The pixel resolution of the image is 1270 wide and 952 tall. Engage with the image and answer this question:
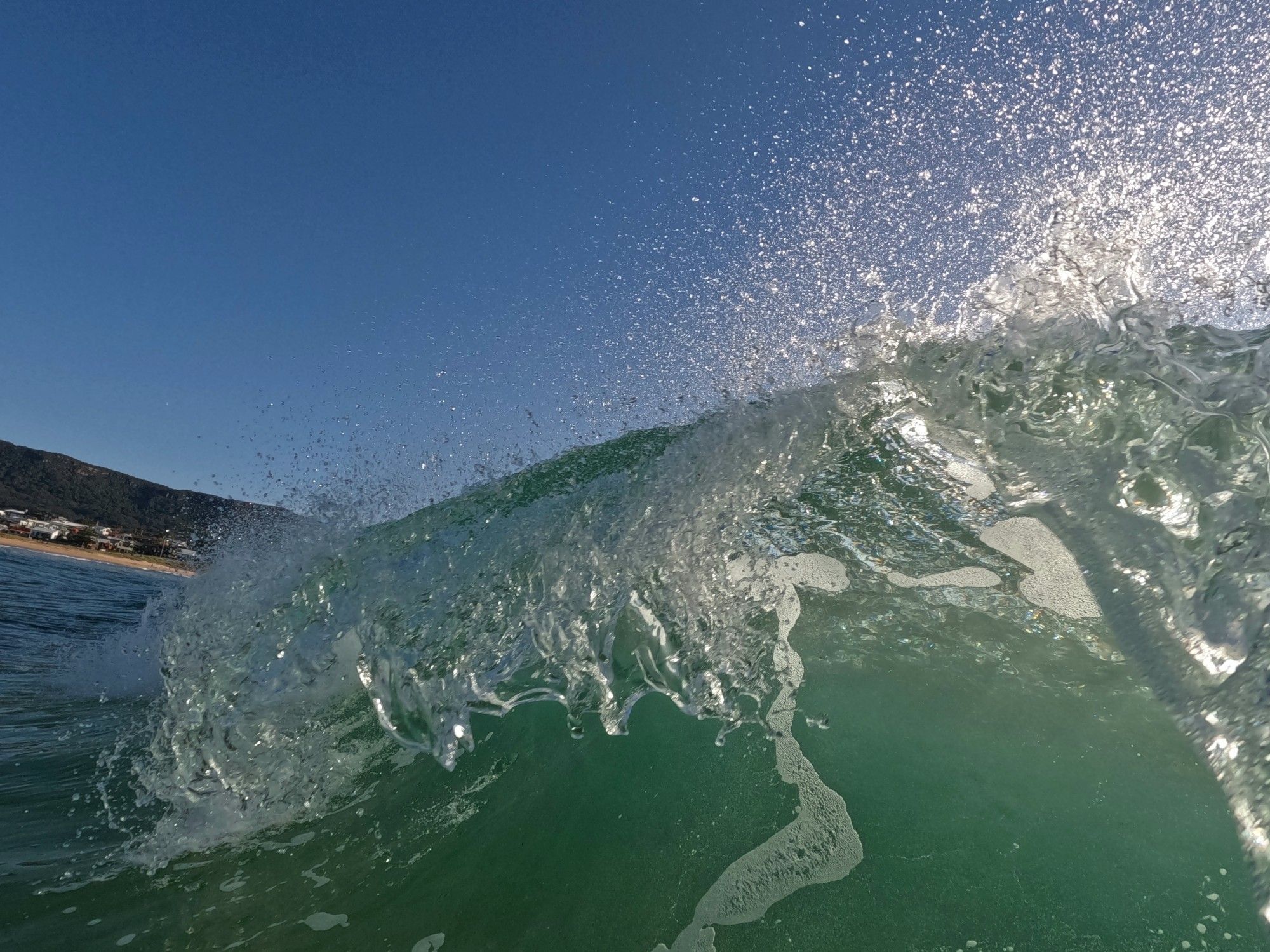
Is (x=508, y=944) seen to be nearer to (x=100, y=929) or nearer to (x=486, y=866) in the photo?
(x=486, y=866)

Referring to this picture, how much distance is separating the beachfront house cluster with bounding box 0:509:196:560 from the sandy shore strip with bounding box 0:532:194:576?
0.43 meters

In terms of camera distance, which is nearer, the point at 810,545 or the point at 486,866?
the point at 486,866

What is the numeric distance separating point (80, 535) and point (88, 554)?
12.2 ft

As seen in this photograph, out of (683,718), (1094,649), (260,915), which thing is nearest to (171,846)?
(260,915)

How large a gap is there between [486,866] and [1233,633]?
267 centimetres

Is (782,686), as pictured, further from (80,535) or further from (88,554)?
(80,535)

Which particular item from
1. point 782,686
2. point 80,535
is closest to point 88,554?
point 80,535

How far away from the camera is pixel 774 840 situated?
9.71 feet

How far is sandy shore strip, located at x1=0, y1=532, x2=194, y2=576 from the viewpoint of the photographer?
36.9 metres

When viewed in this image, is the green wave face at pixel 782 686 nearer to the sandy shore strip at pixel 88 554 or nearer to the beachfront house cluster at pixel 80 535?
the sandy shore strip at pixel 88 554

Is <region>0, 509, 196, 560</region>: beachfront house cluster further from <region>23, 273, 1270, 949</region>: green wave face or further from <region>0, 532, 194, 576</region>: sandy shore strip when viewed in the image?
<region>23, 273, 1270, 949</region>: green wave face

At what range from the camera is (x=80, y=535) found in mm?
42281

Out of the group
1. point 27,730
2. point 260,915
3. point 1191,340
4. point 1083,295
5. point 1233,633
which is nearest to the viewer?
point 1233,633

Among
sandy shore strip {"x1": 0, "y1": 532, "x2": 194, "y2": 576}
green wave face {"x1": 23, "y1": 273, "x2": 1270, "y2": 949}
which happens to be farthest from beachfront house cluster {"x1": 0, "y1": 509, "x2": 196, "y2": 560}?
green wave face {"x1": 23, "y1": 273, "x2": 1270, "y2": 949}
